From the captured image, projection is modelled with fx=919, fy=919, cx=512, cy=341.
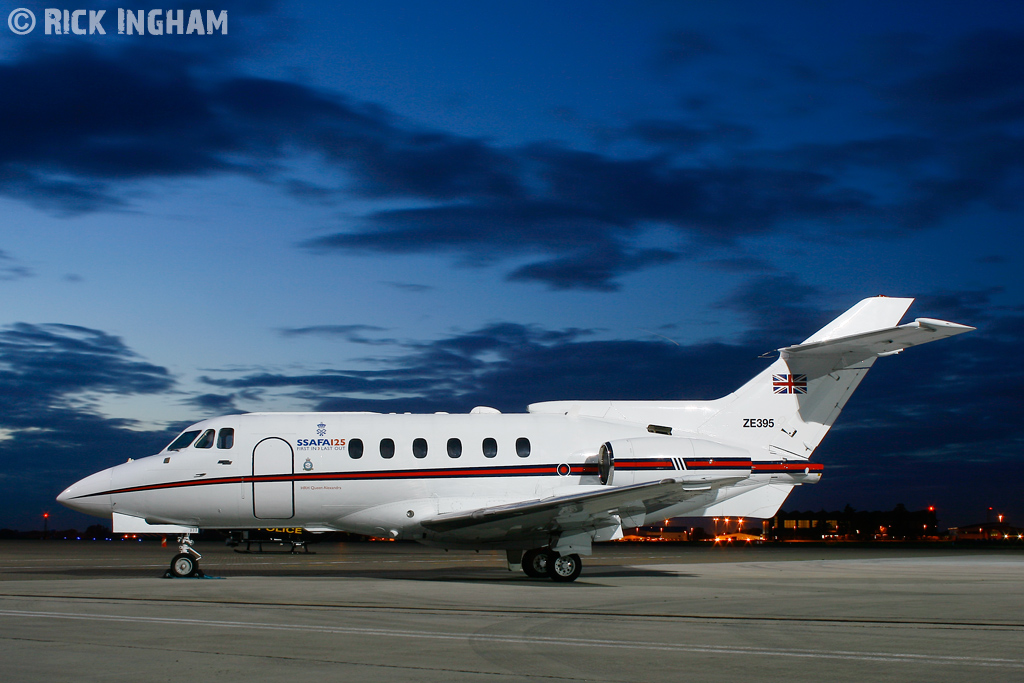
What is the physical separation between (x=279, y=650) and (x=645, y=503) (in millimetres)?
12314

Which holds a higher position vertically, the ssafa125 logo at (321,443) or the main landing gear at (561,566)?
the ssafa125 logo at (321,443)

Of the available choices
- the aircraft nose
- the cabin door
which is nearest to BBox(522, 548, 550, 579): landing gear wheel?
the cabin door

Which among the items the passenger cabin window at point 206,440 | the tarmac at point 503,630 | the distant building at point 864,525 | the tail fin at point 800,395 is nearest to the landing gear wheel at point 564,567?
the tarmac at point 503,630

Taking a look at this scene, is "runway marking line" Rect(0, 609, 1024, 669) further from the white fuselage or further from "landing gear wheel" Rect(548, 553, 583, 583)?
"landing gear wheel" Rect(548, 553, 583, 583)

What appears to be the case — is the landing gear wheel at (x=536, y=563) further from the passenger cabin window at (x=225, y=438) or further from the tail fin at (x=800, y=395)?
the passenger cabin window at (x=225, y=438)

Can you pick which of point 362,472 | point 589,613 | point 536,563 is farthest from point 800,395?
point 589,613

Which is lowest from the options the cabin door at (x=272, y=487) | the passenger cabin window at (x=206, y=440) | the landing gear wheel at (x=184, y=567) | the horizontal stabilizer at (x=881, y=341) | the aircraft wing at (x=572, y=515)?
the landing gear wheel at (x=184, y=567)

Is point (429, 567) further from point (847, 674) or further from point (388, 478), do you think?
point (847, 674)

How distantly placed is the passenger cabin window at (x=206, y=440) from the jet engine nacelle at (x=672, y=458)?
8.88m

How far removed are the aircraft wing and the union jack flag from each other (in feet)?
11.4

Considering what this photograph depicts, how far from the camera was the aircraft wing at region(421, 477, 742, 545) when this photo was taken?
59.5ft

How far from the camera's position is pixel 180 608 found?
13508mm

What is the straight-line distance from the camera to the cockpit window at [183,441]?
2081 cm

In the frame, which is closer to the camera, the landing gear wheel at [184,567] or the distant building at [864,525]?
the landing gear wheel at [184,567]
